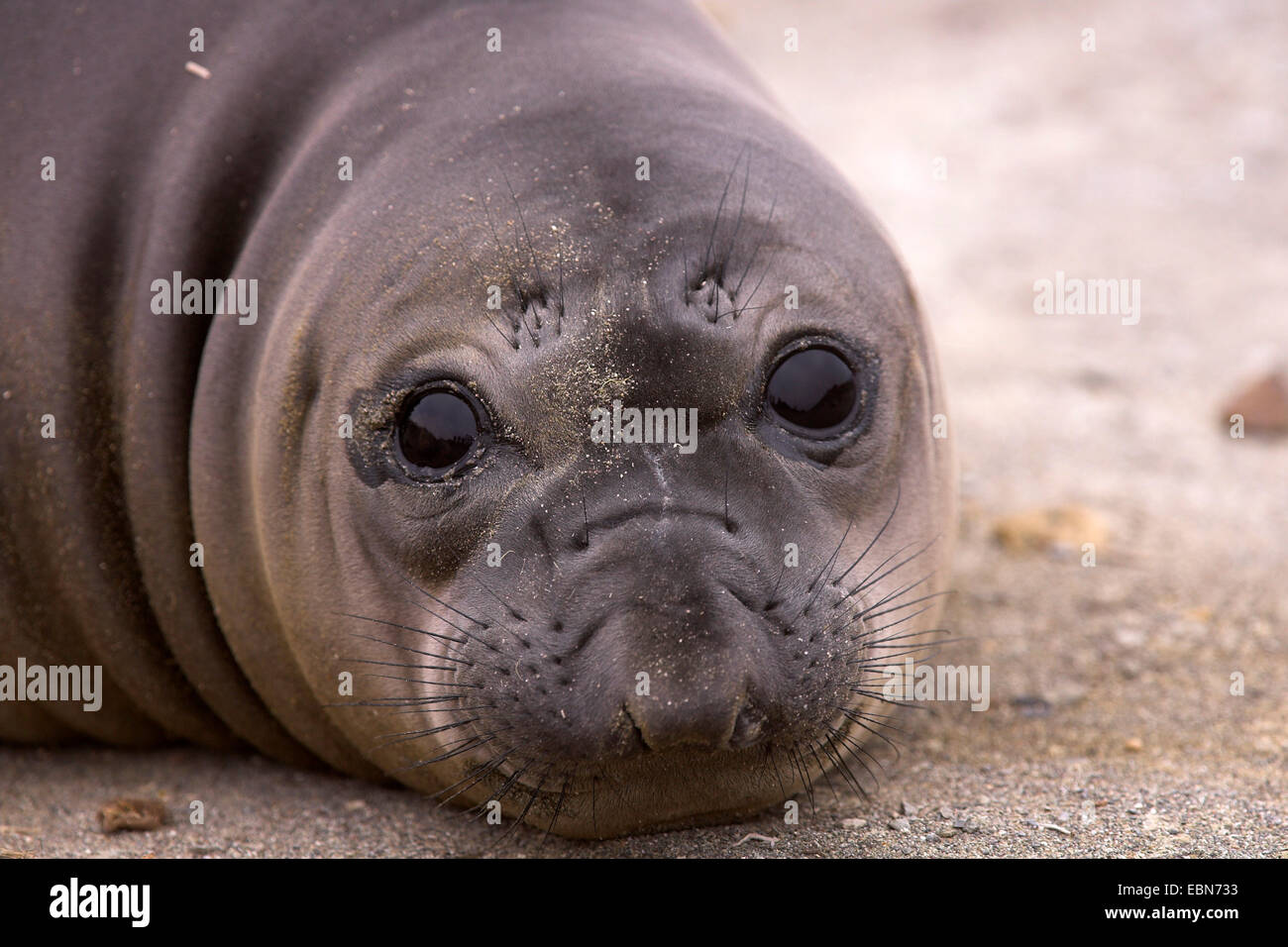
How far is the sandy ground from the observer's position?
120 inches

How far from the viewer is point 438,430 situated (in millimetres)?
2836

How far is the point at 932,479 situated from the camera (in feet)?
10.6

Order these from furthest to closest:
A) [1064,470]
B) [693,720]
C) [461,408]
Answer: [1064,470]
[461,408]
[693,720]

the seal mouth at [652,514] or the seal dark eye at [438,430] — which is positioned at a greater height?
the seal dark eye at [438,430]

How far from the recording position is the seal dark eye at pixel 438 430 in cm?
281

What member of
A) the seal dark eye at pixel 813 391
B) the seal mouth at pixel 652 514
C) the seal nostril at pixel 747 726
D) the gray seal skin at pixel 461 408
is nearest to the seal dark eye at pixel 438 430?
the gray seal skin at pixel 461 408

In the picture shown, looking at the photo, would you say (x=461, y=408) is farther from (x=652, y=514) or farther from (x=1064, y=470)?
(x=1064, y=470)

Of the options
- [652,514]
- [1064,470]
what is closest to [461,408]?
[652,514]

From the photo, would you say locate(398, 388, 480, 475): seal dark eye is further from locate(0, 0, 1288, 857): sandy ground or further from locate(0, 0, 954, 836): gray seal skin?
locate(0, 0, 1288, 857): sandy ground

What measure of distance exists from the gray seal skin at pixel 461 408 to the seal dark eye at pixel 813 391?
0.01m

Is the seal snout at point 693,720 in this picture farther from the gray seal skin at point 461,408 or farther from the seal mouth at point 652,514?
the seal mouth at point 652,514

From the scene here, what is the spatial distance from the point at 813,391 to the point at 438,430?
76cm

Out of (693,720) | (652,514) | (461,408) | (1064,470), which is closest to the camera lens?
(693,720)
